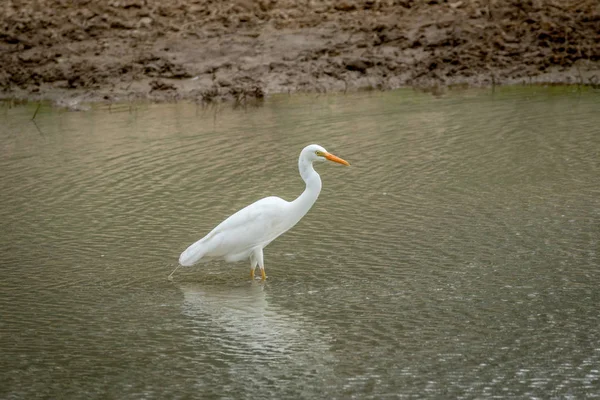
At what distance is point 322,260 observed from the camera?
7.73 meters

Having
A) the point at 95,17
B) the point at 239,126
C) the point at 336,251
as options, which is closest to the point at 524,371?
the point at 336,251

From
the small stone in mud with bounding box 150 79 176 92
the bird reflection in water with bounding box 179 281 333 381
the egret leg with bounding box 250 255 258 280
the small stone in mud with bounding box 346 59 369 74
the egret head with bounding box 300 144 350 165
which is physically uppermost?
the small stone in mud with bounding box 346 59 369 74

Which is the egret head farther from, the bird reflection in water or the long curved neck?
the bird reflection in water

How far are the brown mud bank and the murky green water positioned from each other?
1.96 meters

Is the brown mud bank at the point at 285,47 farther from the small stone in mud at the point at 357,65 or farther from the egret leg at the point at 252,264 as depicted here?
the egret leg at the point at 252,264

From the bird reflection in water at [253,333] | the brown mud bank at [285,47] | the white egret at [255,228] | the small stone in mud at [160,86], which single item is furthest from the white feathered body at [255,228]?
the small stone in mud at [160,86]

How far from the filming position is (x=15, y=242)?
855 cm

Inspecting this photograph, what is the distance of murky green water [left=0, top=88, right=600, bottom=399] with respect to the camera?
5715 millimetres

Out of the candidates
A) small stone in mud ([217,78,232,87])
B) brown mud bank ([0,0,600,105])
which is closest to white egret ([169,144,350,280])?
brown mud bank ([0,0,600,105])

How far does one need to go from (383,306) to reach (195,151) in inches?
206

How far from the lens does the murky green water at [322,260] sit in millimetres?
5715

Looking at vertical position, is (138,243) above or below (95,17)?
below

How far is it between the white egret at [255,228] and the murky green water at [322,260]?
21 cm

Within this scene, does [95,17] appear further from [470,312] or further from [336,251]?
[470,312]
